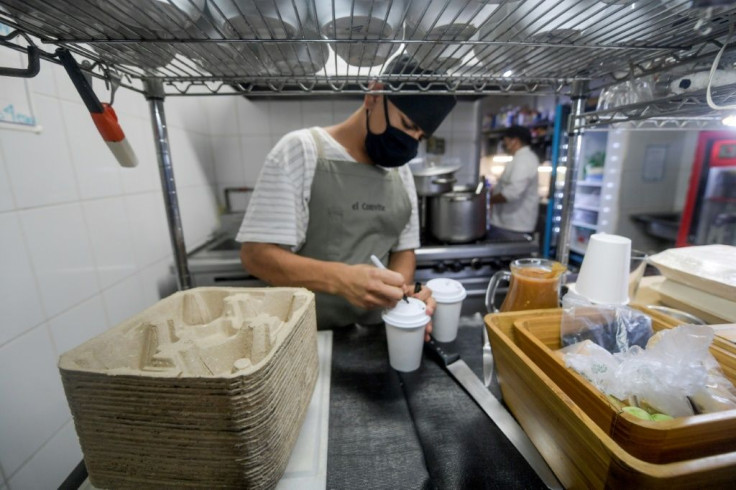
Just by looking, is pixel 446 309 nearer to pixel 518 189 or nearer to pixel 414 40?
pixel 414 40

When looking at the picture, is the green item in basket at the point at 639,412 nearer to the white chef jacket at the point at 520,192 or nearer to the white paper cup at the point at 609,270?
the white paper cup at the point at 609,270

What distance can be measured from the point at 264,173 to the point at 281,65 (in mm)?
389

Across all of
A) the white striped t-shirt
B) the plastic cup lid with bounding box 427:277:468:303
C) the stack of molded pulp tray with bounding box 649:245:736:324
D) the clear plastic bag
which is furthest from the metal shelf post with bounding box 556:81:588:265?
the white striped t-shirt

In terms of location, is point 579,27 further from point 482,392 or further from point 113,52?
point 113,52

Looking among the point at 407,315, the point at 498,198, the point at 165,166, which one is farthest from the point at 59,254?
the point at 498,198

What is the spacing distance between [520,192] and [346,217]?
1.89m

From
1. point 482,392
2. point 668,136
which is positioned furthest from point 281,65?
point 668,136

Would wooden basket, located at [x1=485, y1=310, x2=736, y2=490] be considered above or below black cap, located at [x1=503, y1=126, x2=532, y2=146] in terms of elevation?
below

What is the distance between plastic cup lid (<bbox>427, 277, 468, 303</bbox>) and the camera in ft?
2.32

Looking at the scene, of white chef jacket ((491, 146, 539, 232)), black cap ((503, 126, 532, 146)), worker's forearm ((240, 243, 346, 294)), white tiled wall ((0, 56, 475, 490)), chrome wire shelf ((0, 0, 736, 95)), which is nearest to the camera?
chrome wire shelf ((0, 0, 736, 95))

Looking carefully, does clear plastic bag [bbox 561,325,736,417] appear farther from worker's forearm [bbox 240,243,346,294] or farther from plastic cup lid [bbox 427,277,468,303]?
worker's forearm [bbox 240,243,346,294]

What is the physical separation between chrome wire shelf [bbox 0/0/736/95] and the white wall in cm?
32

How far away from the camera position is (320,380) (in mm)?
599

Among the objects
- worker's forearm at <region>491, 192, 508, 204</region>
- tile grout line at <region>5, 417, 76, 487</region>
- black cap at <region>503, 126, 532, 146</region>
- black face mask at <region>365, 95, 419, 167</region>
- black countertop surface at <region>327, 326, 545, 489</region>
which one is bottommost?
tile grout line at <region>5, 417, 76, 487</region>
